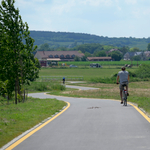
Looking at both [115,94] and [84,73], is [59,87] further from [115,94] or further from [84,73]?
[84,73]

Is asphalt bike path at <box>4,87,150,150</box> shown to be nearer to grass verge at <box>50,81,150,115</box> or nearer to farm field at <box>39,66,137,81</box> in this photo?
grass verge at <box>50,81,150,115</box>

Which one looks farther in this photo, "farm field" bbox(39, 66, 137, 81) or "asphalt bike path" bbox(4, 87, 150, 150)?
"farm field" bbox(39, 66, 137, 81)

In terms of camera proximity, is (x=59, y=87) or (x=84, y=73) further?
(x=84, y=73)

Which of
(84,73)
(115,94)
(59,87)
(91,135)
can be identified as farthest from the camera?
(84,73)

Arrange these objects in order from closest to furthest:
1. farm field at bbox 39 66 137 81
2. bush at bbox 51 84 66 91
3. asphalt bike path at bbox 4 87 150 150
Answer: asphalt bike path at bbox 4 87 150 150
bush at bbox 51 84 66 91
farm field at bbox 39 66 137 81

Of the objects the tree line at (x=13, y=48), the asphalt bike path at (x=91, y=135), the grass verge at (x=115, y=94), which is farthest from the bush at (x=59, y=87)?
the asphalt bike path at (x=91, y=135)

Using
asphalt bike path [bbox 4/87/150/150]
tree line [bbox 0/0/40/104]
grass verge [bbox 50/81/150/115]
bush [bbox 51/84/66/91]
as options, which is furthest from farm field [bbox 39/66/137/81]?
asphalt bike path [bbox 4/87/150/150]

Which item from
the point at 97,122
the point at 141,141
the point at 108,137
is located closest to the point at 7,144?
the point at 108,137

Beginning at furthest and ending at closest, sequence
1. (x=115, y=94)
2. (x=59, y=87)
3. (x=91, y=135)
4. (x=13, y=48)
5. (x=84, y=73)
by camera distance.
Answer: (x=84, y=73) < (x=59, y=87) < (x=115, y=94) < (x=13, y=48) < (x=91, y=135)

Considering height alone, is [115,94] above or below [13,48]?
below

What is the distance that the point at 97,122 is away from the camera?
11.5 m

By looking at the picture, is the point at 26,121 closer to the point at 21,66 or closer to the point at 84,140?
the point at 84,140

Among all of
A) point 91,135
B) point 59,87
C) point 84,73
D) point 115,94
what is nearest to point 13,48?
point 115,94

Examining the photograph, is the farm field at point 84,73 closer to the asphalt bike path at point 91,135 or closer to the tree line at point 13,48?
the tree line at point 13,48
